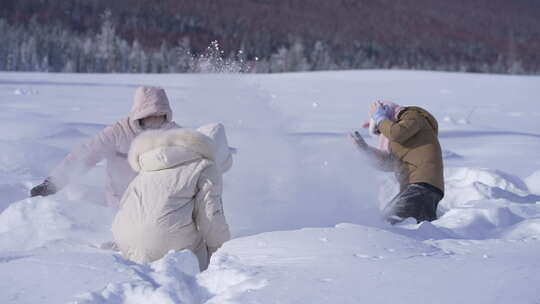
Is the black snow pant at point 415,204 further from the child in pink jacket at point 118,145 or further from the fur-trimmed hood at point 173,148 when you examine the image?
the fur-trimmed hood at point 173,148

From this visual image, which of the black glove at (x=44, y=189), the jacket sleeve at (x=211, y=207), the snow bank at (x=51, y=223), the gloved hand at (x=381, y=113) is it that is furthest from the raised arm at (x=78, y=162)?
the gloved hand at (x=381, y=113)

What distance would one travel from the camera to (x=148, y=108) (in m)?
3.94

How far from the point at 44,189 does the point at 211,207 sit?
127cm

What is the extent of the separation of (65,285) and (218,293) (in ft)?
1.72

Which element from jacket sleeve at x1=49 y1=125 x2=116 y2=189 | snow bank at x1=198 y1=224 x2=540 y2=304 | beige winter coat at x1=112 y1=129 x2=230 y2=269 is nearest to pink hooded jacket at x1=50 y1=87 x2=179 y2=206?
jacket sleeve at x1=49 y1=125 x2=116 y2=189

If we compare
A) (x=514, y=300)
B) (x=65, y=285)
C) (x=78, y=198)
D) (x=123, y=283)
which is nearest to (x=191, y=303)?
(x=123, y=283)

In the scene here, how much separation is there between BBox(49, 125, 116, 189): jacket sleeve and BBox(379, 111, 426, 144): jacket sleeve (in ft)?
6.12

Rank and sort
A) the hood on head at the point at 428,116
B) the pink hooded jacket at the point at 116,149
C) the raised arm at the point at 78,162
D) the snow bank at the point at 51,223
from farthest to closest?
the hood on head at the point at 428,116
the pink hooded jacket at the point at 116,149
the raised arm at the point at 78,162
the snow bank at the point at 51,223

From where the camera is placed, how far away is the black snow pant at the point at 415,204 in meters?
4.41

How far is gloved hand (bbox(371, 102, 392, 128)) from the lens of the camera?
471 centimetres

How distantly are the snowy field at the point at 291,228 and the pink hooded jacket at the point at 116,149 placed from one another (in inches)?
8.2

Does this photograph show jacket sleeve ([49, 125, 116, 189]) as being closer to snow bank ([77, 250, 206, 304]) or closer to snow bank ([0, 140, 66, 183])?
snow bank ([77, 250, 206, 304])

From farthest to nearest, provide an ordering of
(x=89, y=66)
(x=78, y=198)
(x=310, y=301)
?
1. (x=89, y=66)
2. (x=78, y=198)
3. (x=310, y=301)

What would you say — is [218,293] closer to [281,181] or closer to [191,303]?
[191,303]
